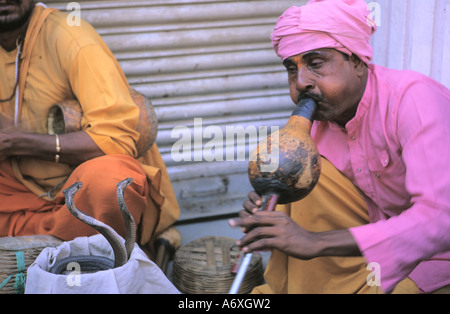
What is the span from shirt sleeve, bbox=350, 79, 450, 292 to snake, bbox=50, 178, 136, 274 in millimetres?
862

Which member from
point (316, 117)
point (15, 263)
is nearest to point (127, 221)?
point (15, 263)

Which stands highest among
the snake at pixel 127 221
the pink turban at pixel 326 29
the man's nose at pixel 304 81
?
the pink turban at pixel 326 29

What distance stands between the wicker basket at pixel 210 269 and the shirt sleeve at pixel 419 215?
1150mm

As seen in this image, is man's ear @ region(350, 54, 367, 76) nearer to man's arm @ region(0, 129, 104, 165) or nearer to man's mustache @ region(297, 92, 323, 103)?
man's mustache @ region(297, 92, 323, 103)

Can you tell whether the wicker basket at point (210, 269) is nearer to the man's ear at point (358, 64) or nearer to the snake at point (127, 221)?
the snake at point (127, 221)

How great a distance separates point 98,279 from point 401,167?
1256 mm

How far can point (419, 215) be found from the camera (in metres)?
2.07

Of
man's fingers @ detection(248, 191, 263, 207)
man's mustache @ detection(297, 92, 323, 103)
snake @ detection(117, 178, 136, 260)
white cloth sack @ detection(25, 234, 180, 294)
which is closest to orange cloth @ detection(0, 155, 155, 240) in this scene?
white cloth sack @ detection(25, 234, 180, 294)

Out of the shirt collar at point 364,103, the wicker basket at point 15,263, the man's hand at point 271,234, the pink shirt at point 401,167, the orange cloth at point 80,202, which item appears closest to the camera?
the man's hand at point 271,234

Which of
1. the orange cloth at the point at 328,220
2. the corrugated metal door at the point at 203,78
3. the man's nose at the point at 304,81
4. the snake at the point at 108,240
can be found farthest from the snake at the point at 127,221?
the corrugated metal door at the point at 203,78

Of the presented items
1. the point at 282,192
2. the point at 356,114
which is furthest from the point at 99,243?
the point at 356,114

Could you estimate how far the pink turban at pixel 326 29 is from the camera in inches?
93.2
